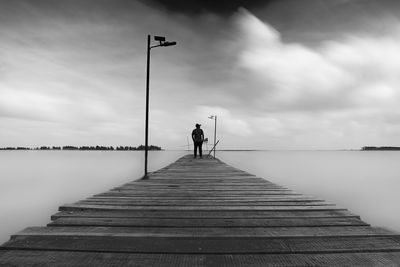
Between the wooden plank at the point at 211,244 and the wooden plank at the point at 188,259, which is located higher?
the wooden plank at the point at 211,244

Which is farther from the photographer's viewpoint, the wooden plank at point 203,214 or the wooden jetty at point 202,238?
the wooden plank at point 203,214

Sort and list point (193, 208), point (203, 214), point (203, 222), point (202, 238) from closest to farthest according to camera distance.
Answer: point (202, 238), point (203, 222), point (203, 214), point (193, 208)

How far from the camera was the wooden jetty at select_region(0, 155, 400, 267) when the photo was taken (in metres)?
2.53

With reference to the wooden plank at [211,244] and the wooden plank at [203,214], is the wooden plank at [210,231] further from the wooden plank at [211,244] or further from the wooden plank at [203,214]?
the wooden plank at [203,214]

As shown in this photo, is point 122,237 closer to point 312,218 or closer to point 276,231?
point 276,231

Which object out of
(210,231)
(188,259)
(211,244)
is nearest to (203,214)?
(210,231)

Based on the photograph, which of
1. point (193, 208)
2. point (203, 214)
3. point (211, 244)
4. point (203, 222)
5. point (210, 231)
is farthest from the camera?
point (193, 208)

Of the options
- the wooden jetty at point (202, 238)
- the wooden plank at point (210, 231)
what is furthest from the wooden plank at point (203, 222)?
the wooden plank at point (210, 231)

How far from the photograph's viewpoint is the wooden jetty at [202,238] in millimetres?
2527

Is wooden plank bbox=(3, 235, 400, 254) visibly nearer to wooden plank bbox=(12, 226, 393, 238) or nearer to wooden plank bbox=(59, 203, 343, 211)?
wooden plank bbox=(12, 226, 393, 238)

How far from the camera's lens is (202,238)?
10.0 ft

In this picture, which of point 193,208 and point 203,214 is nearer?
point 203,214

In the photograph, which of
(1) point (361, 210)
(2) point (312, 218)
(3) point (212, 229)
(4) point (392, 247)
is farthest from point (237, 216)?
(1) point (361, 210)

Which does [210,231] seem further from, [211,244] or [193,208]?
[193,208]
